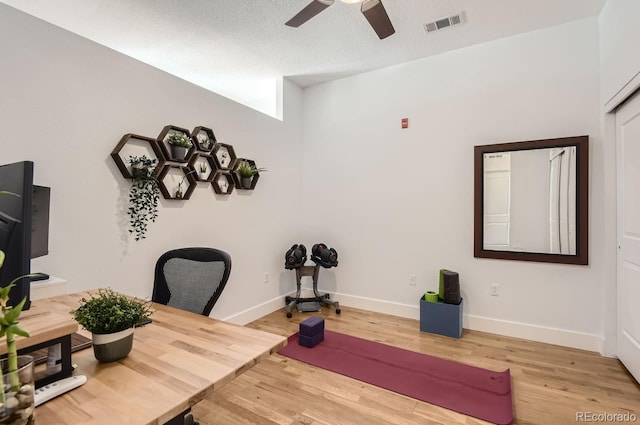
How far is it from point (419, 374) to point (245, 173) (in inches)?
98.0

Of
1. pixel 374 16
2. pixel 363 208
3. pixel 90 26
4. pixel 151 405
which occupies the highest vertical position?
pixel 90 26

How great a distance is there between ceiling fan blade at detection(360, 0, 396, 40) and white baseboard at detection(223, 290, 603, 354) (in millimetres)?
2809

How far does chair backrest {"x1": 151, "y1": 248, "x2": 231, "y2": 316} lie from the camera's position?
1.63 metres

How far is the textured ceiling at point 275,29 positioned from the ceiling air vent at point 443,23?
0.07m

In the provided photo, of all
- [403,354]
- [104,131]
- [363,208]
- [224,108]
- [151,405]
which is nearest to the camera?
[151,405]

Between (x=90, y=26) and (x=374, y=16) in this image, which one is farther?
(x=90, y=26)

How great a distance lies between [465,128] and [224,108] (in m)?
2.57

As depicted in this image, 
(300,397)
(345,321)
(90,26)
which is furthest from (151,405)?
(90,26)

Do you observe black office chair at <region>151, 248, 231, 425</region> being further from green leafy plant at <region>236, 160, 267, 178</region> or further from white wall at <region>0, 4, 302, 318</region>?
green leafy plant at <region>236, 160, 267, 178</region>

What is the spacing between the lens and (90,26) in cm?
273

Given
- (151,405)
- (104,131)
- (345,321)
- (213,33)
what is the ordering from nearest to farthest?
(151,405), (104,131), (213,33), (345,321)

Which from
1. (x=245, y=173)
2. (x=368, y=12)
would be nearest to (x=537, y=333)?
(x=368, y=12)

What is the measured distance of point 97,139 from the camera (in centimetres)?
219

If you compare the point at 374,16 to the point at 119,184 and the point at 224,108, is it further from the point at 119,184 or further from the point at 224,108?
the point at 119,184
